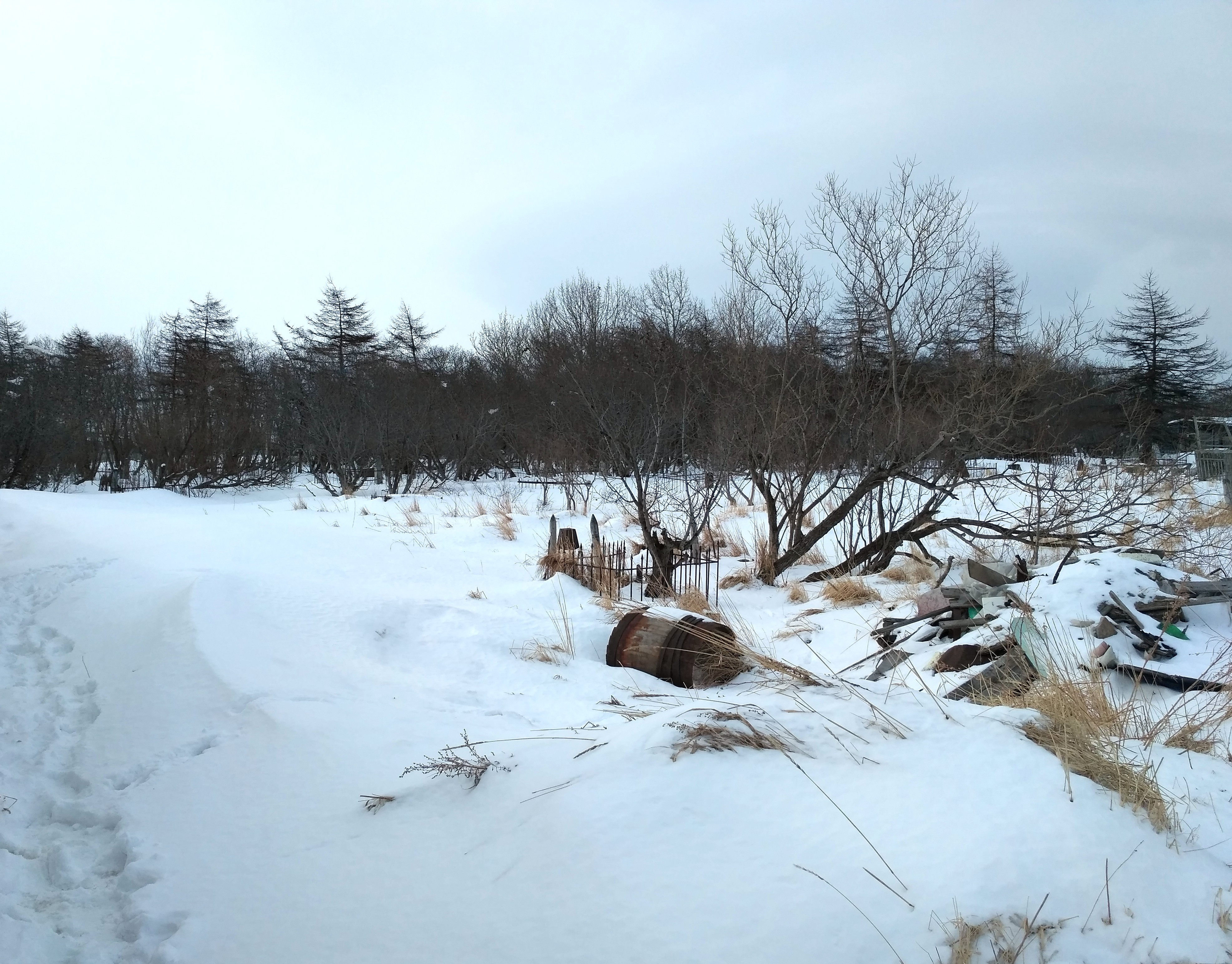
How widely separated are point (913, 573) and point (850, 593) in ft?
4.15

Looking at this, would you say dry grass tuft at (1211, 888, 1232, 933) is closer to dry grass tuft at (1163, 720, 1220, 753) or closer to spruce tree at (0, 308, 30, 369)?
dry grass tuft at (1163, 720, 1220, 753)

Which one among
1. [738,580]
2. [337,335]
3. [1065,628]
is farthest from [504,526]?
[337,335]

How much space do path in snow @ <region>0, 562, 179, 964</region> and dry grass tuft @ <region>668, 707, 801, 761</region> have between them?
1645 millimetres

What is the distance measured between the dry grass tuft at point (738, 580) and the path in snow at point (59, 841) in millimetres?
6081

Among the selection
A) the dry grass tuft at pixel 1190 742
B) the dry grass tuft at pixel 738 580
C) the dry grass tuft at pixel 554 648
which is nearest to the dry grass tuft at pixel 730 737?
the dry grass tuft at pixel 1190 742

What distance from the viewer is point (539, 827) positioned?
232cm

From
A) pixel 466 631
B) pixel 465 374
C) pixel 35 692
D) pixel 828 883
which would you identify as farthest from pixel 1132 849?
pixel 465 374

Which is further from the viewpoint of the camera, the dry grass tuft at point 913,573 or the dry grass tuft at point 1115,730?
the dry grass tuft at point 913,573

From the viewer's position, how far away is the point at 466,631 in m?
5.34

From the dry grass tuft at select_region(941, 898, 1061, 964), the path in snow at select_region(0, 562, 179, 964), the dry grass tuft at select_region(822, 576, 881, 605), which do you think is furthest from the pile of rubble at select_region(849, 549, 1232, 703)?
the path in snow at select_region(0, 562, 179, 964)

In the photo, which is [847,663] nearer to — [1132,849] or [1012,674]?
[1012,674]

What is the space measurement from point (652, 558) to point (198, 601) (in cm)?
443

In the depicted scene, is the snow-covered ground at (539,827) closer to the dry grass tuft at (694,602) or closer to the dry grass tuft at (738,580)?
the dry grass tuft at (694,602)

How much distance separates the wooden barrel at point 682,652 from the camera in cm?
486
